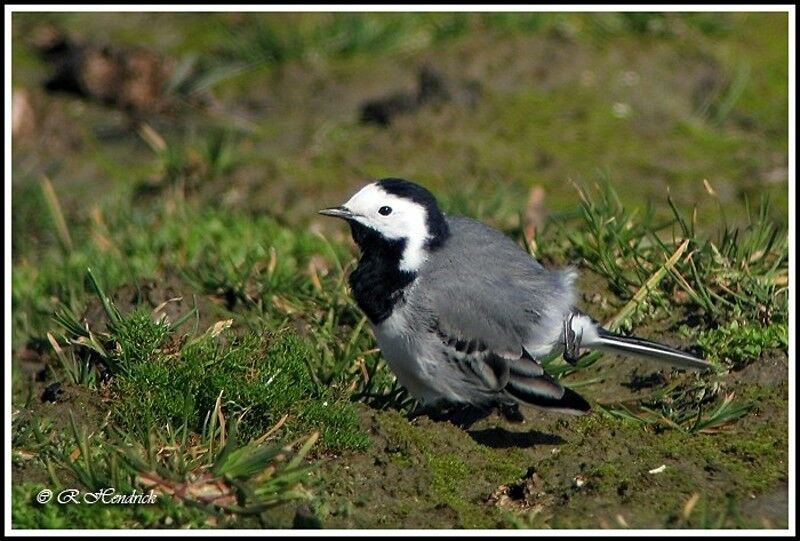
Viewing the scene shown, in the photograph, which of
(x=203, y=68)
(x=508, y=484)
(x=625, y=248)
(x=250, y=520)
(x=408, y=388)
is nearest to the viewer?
(x=250, y=520)

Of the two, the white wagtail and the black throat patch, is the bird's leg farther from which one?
the black throat patch

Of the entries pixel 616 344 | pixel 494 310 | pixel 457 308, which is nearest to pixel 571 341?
pixel 616 344

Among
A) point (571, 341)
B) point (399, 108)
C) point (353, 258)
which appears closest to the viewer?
point (571, 341)

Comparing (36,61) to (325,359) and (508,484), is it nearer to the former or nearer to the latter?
(325,359)

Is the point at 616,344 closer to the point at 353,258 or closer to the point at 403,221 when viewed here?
the point at 403,221

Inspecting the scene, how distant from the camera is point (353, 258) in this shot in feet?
25.2

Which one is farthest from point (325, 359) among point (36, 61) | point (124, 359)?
point (36, 61)

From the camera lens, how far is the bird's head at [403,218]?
6.18 m

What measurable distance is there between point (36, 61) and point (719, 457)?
7805 millimetres

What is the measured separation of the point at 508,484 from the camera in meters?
5.54

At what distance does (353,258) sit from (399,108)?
258 cm

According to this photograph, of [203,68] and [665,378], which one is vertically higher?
[203,68]

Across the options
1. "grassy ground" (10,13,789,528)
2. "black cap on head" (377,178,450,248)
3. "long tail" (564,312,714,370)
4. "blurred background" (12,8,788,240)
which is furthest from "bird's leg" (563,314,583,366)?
"blurred background" (12,8,788,240)

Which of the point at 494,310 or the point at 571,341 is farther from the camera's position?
the point at 571,341
